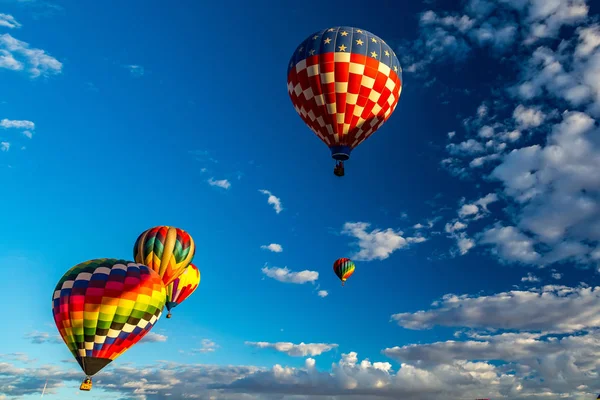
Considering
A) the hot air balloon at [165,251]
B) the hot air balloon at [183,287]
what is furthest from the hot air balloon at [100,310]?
the hot air balloon at [183,287]

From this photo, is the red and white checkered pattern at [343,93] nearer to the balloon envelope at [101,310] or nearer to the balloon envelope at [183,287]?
the balloon envelope at [101,310]

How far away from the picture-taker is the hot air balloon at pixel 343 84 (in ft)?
88.6

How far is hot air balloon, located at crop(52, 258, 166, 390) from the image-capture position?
2717 centimetres

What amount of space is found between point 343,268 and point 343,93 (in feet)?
108

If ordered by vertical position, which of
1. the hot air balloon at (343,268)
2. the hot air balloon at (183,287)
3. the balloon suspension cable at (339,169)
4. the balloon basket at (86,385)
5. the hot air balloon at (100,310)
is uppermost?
the hot air balloon at (343,268)

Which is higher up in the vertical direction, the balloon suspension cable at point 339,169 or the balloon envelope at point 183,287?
the balloon suspension cable at point 339,169

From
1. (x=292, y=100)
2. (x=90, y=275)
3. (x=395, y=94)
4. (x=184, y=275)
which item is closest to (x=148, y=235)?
(x=184, y=275)

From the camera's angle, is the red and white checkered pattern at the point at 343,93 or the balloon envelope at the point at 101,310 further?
the balloon envelope at the point at 101,310

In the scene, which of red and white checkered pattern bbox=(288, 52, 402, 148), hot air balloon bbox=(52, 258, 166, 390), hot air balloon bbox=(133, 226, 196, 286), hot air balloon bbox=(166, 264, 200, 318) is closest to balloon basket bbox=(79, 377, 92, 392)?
hot air balloon bbox=(52, 258, 166, 390)

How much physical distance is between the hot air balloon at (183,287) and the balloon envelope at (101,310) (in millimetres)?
11402

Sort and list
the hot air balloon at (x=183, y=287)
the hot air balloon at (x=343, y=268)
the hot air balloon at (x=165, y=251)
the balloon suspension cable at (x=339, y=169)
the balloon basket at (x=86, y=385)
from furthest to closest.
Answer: the hot air balloon at (x=343, y=268) → the hot air balloon at (x=183, y=287) → the hot air balloon at (x=165, y=251) → the balloon suspension cable at (x=339, y=169) → the balloon basket at (x=86, y=385)

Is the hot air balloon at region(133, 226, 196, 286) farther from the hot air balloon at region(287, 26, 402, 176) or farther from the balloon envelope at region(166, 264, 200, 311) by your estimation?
the hot air balloon at region(287, 26, 402, 176)

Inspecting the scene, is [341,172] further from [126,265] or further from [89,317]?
[89,317]

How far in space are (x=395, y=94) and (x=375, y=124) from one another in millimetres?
2231
